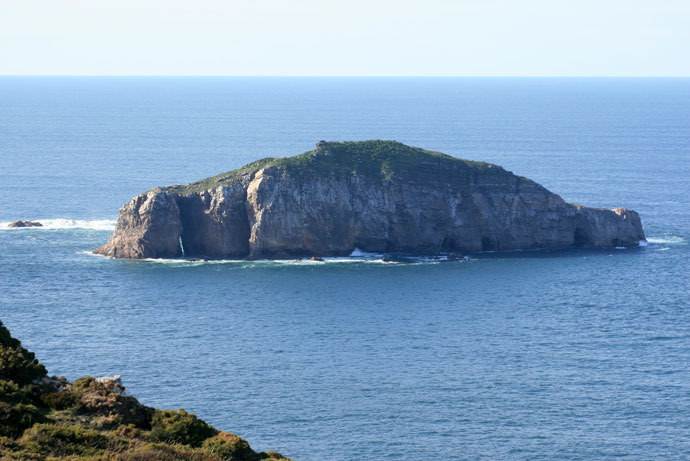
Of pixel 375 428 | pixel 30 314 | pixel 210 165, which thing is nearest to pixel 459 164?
pixel 30 314

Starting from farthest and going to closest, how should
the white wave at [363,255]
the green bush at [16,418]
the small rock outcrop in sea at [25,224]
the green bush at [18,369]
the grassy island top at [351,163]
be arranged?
the small rock outcrop in sea at [25,224] → the grassy island top at [351,163] → the white wave at [363,255] → the green bush at [18,369] → the green bush at [16,418]

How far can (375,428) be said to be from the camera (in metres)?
62.7

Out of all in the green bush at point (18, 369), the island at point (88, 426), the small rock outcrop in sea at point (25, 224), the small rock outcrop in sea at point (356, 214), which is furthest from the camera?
the small rock outcrop in sea at point (25, 224)

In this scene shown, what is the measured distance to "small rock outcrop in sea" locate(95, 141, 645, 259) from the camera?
352ft

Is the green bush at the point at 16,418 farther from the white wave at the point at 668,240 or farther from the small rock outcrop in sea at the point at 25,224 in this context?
the white wave at the point at 668,240

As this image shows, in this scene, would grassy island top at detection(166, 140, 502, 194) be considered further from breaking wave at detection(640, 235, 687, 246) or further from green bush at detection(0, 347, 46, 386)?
green bush at detection(0, 347, 46, 386)

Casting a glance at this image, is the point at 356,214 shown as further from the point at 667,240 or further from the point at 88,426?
the point at 88,426

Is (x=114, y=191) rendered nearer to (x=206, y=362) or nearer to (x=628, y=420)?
(x=206, y=362)

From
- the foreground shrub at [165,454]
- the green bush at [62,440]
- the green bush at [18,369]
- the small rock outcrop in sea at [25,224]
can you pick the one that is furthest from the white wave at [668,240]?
the green bush at [62,440]

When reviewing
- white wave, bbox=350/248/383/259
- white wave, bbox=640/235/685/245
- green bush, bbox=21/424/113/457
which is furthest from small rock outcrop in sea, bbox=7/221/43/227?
green bush, bbox=21/424/113/457

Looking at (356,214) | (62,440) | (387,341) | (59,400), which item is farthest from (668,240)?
(62,440)

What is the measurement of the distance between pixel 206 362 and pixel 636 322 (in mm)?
35645

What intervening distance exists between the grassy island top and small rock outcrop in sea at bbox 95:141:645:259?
0.65ft

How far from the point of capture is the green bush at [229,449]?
40156mm
